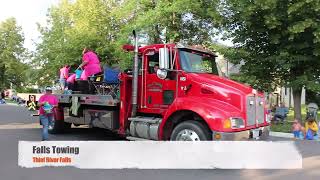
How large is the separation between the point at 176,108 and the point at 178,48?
5.15 feet

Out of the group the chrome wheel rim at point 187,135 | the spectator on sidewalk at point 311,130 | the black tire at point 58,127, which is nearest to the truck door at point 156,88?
the chrome wheel rim at point 187,135

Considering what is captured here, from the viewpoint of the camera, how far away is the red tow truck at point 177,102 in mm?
9906

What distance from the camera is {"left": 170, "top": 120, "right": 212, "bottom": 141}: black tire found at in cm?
975

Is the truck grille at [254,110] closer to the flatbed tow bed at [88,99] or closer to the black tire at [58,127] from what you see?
the flatbed tow bed at [88,99]

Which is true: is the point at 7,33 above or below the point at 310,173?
above

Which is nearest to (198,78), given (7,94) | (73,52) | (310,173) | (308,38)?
(310,173)

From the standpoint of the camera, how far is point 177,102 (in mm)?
10625

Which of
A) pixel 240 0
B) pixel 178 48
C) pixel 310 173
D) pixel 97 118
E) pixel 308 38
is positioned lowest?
pixel 310 173

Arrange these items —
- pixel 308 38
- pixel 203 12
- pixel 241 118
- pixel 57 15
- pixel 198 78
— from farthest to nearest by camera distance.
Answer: pixel 57 15 → pixel 203 12 → pixel 308 38 → pixel 198 78 → pixel 241 118

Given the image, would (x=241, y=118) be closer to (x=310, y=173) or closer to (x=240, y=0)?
(x=310, y=173)

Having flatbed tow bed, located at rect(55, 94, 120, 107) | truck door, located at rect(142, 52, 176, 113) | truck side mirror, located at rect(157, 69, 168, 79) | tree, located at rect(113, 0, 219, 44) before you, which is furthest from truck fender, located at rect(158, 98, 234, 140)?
tree, located at rect(113, 0, 219, 44)

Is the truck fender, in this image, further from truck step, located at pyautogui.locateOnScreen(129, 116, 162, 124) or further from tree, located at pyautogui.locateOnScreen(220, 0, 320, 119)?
tree, located at pyautogui.locateOnScreen(220, 0, 320, 119)

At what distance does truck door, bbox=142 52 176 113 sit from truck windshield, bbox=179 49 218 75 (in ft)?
1.37

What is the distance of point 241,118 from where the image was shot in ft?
32.9
